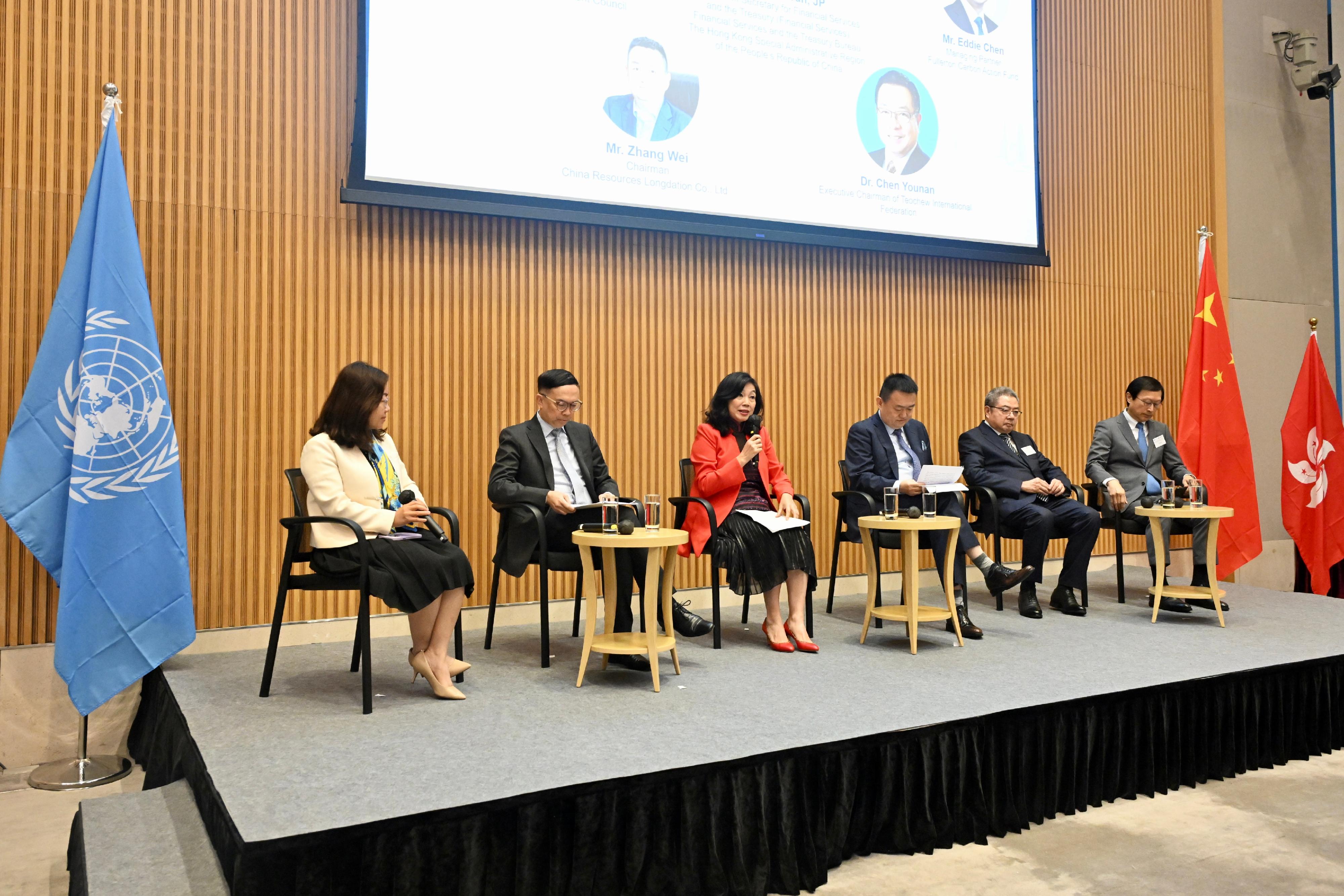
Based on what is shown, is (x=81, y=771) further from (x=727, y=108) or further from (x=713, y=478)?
(x=727, y=108)

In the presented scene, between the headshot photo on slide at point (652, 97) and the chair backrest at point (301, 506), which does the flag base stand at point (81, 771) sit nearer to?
the chair backrest at point (301, 506)

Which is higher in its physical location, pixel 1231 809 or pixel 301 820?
pixel 301 820

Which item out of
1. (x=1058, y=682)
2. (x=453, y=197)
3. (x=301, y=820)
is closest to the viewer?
(x=301, y=820)

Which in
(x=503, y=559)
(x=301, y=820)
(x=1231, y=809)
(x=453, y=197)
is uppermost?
(x=453, y=197)

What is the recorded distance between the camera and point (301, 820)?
6.30ft

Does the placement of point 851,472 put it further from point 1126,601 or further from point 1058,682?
point 1126,601

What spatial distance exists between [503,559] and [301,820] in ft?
5.32

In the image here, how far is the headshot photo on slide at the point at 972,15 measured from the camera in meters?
5.40

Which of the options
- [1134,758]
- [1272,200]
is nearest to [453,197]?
[1134,758]

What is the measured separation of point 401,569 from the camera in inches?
112

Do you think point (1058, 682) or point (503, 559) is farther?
point (503, 559)

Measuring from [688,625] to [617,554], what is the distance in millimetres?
684

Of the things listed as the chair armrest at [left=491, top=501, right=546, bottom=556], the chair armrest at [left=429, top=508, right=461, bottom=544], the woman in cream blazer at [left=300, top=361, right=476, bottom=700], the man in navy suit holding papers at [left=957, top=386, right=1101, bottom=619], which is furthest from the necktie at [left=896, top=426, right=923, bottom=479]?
the woman in cream blazer at [left=300, top=361, right=476, bottom=700]

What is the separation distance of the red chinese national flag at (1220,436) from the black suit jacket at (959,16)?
2.24 meters
